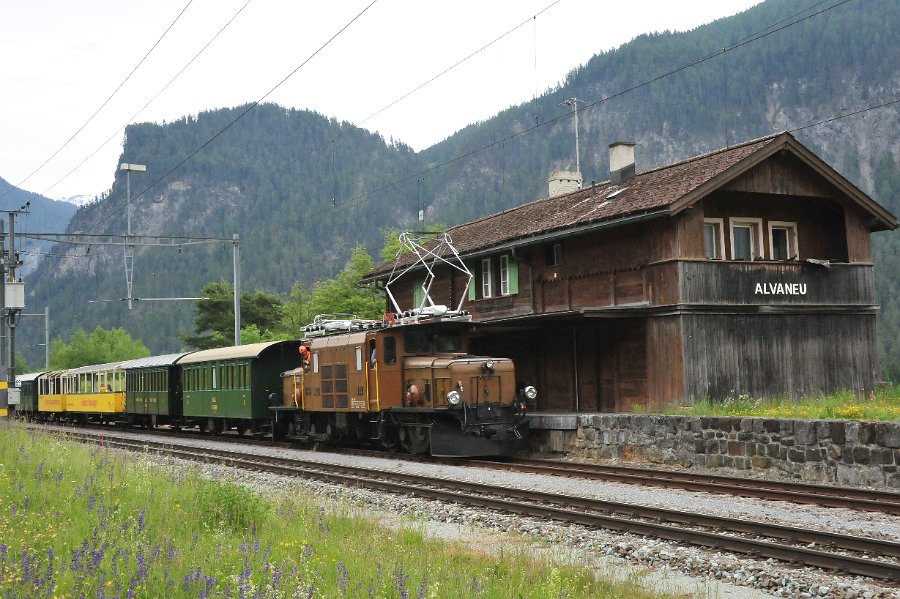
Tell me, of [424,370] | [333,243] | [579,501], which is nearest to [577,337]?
[424,370]

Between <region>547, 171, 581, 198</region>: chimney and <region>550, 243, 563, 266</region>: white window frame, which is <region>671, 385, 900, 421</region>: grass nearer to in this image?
<region>550, 243, 563, 266</region>: white window frame

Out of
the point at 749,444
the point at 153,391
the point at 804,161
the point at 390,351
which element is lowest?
the point at 749,444

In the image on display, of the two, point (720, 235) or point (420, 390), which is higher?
point (720, 235)

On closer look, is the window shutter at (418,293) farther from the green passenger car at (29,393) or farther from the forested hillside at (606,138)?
the forested hillside at (606,138)

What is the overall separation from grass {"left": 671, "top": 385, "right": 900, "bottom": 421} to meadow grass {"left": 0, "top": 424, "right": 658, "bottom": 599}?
10.2m

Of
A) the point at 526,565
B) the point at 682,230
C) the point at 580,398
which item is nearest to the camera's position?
the point at 526,565

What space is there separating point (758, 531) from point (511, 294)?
749 inches

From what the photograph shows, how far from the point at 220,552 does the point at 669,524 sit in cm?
590


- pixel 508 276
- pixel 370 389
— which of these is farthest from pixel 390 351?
pixel 508 276

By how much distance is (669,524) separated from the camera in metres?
11.8

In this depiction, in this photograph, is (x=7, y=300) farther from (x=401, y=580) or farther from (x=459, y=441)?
(x=401, y=580)

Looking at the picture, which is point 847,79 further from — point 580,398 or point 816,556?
point 816,556

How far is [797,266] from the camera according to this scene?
82.1ft

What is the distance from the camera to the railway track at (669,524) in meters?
9.34
